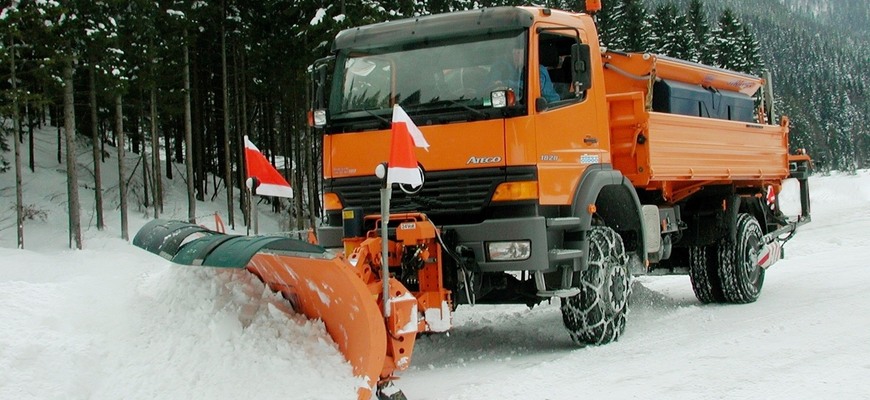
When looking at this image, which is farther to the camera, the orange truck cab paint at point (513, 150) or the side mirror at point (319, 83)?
the side mirror at point (319, 83)

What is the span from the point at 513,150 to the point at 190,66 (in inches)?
1026

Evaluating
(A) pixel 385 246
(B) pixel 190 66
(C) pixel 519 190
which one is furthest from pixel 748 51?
(A) pixel 385 246

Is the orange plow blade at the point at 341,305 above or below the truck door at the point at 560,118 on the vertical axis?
below

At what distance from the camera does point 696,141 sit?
8.92m

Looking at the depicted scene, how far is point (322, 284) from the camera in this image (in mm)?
5293

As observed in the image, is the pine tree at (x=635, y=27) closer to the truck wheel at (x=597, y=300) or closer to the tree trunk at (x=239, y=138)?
the tree trunk at (x=239, y=138)

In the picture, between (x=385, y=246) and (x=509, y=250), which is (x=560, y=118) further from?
(x=385, y=246)

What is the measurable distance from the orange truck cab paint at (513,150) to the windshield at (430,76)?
10 mm

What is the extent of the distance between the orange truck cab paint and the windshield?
1 cm

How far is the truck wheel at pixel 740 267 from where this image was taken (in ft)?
33.0

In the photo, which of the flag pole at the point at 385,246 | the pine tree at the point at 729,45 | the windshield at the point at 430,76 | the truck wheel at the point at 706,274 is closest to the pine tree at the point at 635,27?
the pine tree at the point at 729,45

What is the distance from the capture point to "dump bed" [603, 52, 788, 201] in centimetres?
800

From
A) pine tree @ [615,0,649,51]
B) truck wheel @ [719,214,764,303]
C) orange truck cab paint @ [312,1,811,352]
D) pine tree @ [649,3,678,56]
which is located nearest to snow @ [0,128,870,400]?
orange truck cab paint @ [312,1,811,352]

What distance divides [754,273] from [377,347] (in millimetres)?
7082
